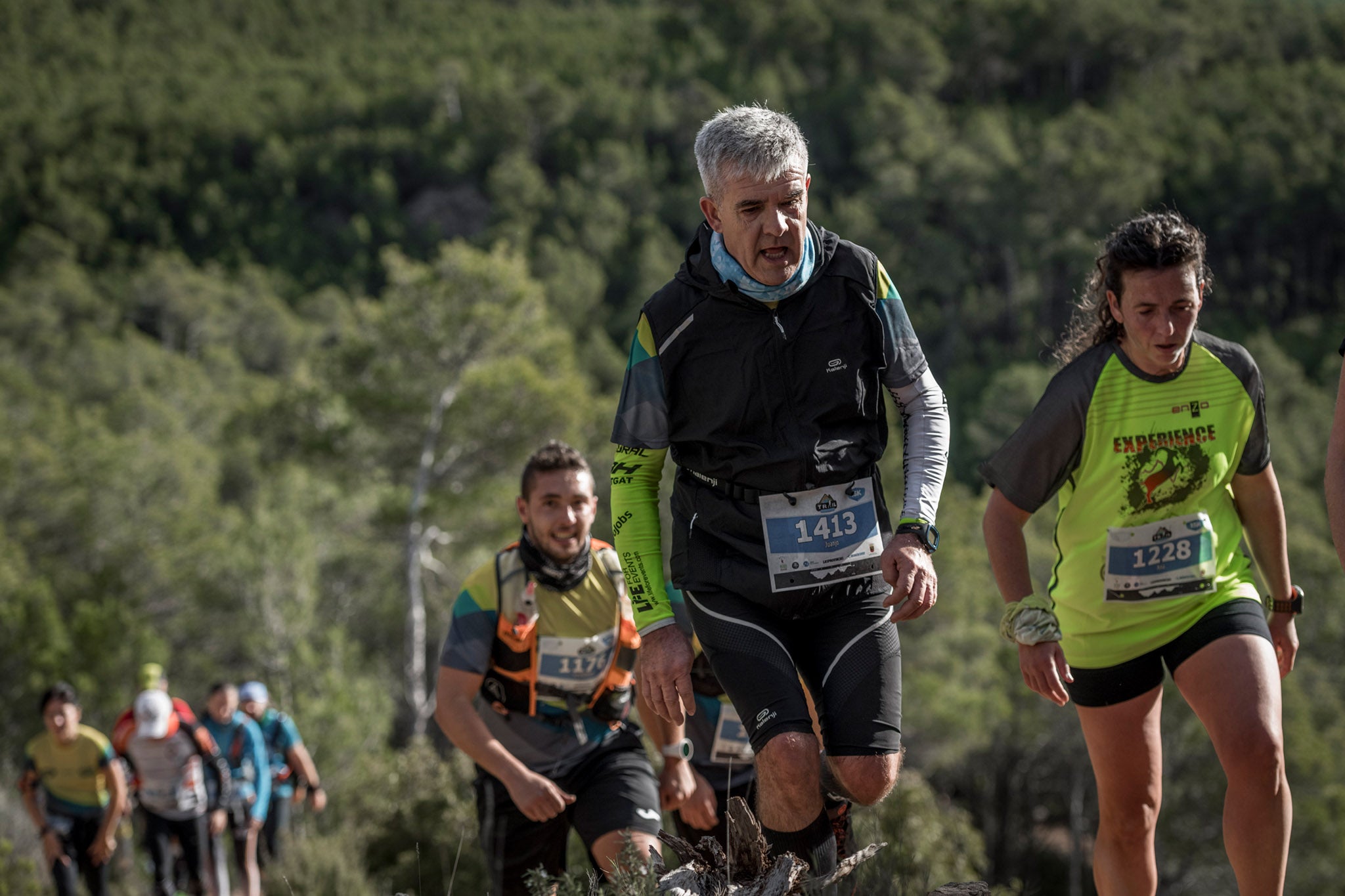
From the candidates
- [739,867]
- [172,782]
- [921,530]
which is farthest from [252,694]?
[921,530]

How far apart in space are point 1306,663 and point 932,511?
113ft

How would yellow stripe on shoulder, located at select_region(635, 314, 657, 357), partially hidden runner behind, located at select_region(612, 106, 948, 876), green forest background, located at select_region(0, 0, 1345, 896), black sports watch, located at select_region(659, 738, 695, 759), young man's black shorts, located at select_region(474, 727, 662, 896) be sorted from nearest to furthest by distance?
partially hidden runner behind, located at select_region(612, 106, 948, 876), yellow stripe on shoulder, located at select_region(635, 314, 657, 357), young man's black shorts, located at select_region(474, 727, 662, 896), black sports watch, located at select_region(659, 738, 695, 759), green forest background, located at select_region(0, 0, 1345, 896)

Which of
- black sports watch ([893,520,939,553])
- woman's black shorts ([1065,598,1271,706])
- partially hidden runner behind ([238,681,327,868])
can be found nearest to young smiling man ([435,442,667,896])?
woman's black shorts ([1065,598,1271,706])

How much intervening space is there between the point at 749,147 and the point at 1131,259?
116cm

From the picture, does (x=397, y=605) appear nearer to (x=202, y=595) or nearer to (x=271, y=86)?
(x=202, y=595)

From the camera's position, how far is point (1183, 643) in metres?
3.37

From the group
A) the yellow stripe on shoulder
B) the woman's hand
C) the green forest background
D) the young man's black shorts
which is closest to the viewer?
the yellow stripe on shoulder

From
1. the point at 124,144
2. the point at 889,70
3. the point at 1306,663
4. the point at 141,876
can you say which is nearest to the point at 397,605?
the point at 141,876

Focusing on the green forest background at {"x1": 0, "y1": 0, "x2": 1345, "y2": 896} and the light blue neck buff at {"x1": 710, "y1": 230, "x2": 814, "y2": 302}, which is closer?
the light blue neck buff at {"x1": 710, "y1": 230, "x2": 814, "y2": 302}

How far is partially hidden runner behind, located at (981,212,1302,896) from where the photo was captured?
3.30 meters

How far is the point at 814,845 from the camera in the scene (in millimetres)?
2902

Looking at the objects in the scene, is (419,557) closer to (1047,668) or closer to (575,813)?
(575,813)

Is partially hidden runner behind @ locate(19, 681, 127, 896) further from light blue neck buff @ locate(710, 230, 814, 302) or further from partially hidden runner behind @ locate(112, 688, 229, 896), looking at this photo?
light blue neck buff @ locate(710, 230, 814, 302)

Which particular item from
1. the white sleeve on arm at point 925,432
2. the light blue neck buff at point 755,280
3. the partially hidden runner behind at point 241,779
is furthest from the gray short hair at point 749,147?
the partially hidden runner behind at point 241,779
